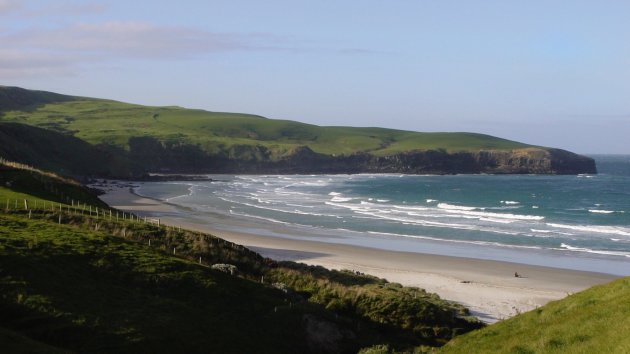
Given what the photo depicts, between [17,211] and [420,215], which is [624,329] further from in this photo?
[420,215]

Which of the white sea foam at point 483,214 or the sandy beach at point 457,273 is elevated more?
the white sea foam at point 483,214

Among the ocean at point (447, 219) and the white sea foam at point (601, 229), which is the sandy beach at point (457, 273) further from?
the white sea foam at point (601, 229)

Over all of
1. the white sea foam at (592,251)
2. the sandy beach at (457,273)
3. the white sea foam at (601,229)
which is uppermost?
the white sea foam at (601,229)

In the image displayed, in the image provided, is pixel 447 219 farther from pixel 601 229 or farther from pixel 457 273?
pixel 457 273

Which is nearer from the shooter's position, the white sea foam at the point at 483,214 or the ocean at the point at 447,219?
the ocean at the point at 447,219

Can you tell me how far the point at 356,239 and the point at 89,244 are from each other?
3617 cm

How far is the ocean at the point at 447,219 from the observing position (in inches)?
2067

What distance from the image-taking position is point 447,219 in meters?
74.9

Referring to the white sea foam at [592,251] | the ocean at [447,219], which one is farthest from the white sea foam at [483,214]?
the white sea foam at [592,251]

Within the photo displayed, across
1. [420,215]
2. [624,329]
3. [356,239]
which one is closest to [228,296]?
[624,329]

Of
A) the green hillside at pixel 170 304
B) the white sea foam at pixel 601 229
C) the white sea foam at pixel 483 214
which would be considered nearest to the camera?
the green hillside at pixel 170 304

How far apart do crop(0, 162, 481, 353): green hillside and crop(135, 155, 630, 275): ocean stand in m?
24.8

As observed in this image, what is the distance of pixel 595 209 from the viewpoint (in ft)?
286

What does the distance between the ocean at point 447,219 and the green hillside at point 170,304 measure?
24.8 meters
